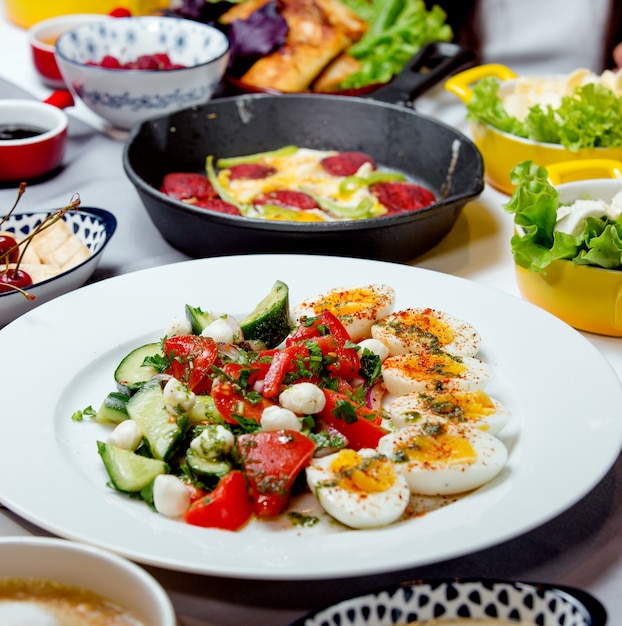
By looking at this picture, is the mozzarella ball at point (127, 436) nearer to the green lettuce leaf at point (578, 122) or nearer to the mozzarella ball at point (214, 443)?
the mozzarella ball at point (214, 443)

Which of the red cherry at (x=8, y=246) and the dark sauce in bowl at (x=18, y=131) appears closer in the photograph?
the red cherry at (x=8, y=246)

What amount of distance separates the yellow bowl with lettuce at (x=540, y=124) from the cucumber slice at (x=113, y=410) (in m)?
1.46

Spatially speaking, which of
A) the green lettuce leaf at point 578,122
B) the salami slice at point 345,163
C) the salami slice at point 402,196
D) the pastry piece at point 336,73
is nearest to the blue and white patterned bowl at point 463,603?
the salami slice at point 402,196

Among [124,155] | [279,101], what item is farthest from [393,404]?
[279,101]

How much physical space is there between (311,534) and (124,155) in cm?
143

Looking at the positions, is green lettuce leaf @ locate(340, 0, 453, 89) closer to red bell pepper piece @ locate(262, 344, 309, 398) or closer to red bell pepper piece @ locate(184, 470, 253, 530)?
red bell pepper piece @ locate(262, 344, 309, 398)

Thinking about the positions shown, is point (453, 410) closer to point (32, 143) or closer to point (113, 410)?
point (113, 410)

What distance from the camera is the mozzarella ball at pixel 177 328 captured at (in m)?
1.73

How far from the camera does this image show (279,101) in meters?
2.96

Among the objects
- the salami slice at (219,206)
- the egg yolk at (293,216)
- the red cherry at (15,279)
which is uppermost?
the red cherry at (15,279)

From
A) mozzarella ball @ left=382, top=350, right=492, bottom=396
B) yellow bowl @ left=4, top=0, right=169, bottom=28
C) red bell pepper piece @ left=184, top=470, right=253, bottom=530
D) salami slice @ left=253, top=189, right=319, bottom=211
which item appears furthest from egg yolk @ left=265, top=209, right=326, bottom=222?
yellow bowl @ left=4, top=0, right=169, bottom=28

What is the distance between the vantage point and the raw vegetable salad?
1.87m

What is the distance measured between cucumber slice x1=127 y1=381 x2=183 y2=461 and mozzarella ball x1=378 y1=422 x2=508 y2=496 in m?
0.36

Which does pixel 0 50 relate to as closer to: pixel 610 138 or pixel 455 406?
pixel 610 138
